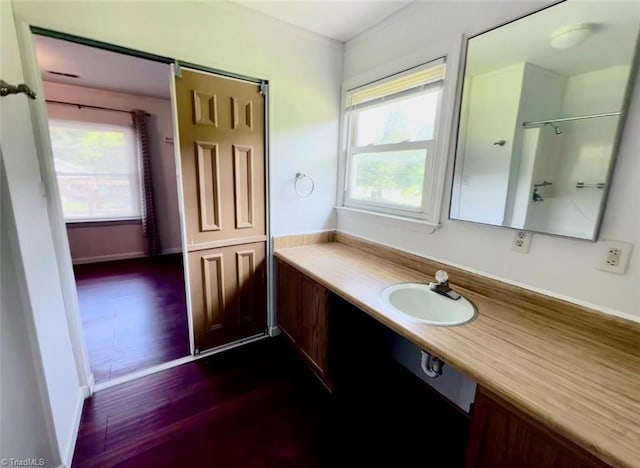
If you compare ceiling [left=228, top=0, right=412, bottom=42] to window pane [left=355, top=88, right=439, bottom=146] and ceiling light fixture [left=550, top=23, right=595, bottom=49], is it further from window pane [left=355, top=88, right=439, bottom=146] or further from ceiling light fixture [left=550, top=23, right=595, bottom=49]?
ceiling light fixture [left=550, top=23, right=595, bottom=49]

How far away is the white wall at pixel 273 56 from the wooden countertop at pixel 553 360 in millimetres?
1064

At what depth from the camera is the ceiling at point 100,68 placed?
98.5 inches

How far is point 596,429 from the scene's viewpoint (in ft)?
2.30

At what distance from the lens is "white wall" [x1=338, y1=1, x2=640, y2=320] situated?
103 cm

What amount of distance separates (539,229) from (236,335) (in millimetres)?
2135

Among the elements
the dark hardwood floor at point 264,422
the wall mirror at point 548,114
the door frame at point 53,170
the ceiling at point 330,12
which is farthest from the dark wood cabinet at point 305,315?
the ceiling at point 330,12

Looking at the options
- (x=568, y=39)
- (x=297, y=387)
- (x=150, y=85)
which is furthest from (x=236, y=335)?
(x=150, y=85)

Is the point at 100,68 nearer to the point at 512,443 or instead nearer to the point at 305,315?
the point at 305,315

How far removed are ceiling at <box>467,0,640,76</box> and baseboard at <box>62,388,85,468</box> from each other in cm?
275

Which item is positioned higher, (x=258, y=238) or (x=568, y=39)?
(x=568, y=39)

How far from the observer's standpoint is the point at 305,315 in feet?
6.31

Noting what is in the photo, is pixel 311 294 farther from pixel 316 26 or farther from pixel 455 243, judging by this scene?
pixel 316 26

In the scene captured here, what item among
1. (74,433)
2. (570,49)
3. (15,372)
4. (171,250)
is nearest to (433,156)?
(570,49)

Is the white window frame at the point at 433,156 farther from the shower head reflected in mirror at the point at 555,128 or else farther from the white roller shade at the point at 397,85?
the shower head reflected in mirror at the point at 555,128
